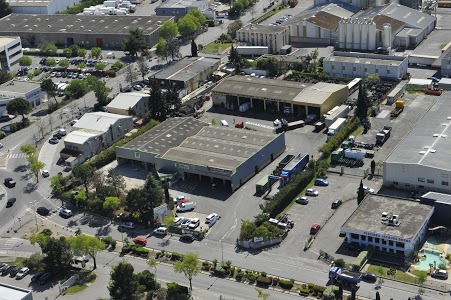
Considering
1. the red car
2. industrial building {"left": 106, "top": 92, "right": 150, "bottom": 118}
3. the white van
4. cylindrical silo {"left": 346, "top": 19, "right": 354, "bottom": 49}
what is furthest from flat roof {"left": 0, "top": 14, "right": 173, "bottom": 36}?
the red car

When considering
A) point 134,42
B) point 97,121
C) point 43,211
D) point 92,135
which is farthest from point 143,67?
point 43,211

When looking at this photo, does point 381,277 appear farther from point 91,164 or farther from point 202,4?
Result: point 202,4

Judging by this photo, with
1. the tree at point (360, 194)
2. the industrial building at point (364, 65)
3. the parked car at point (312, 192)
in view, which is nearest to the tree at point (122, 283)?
the parked car at point (312, 192)

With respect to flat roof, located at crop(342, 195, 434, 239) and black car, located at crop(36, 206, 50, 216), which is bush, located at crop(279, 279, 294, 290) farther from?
black car, located at crop(36, 206, 50, 216)

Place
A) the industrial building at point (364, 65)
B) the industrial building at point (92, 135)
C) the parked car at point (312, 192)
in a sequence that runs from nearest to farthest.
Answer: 1. the parked car at point (312, 192)
2. the industrial building at point (92, 135)
3. the industrial building at point (364, 65)

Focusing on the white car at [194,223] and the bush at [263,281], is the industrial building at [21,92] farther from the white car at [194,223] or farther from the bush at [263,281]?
the bush at [263,281]

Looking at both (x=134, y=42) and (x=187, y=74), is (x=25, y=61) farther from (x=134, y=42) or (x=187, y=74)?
(x=187, y=74)
